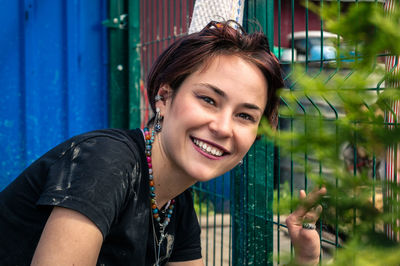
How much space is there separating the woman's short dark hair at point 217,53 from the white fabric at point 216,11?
2.16 ft

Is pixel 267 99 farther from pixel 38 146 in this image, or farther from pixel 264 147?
pixel 38 146

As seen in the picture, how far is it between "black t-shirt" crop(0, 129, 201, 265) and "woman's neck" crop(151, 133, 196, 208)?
0.06 m

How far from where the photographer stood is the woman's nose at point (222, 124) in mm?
1483

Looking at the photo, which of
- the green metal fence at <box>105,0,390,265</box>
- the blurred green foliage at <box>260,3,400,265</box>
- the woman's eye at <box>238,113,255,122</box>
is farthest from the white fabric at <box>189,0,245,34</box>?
the blurred green foliage at <box>260,3,400,265</box>

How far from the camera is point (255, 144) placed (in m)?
2.40

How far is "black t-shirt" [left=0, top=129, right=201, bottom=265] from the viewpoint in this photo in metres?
1.38

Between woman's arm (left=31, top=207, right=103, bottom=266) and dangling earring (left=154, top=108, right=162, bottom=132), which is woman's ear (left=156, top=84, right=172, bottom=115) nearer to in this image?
dangling earring (left=154, top=108, right=162, bottom=132)

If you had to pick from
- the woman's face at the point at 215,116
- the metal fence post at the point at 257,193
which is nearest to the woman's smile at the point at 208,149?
the woman's face at the point at 215,116

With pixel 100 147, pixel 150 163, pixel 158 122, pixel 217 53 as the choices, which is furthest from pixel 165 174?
pixel 217 53

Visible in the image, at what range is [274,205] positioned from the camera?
656mm

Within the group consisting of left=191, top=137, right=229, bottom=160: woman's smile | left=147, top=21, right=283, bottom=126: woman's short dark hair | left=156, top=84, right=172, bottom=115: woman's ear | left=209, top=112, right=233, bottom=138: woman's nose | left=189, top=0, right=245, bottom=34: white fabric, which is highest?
left=189, top=0, right=245, bottom=34: white fabric

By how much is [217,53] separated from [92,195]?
0.65 metres

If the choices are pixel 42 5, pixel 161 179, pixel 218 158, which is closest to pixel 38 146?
pixel 42 5

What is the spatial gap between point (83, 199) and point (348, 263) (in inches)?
37.8
